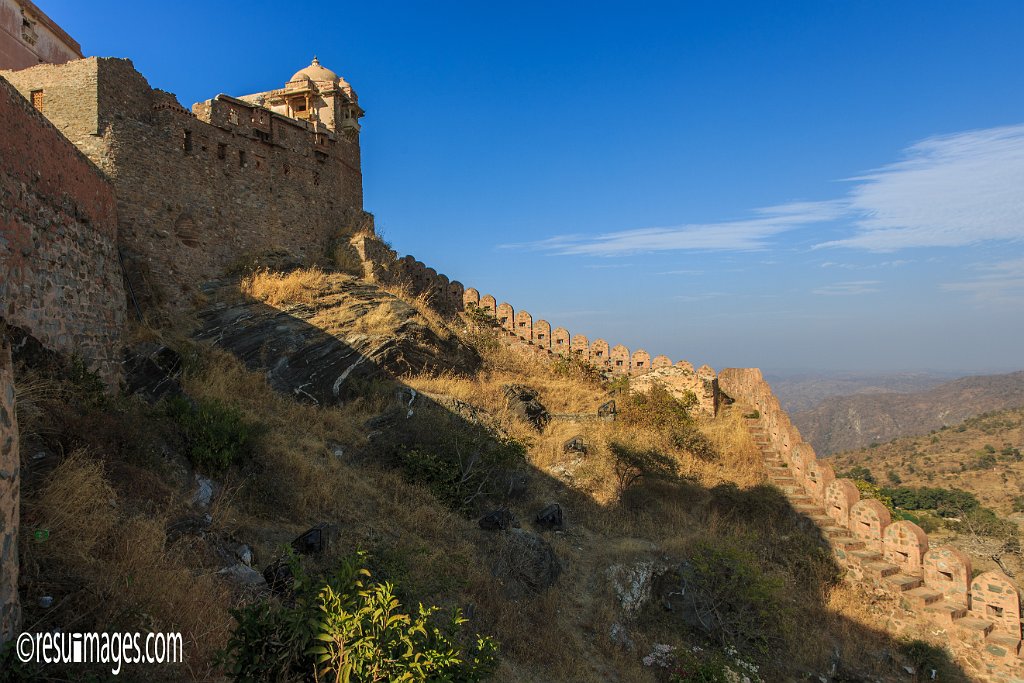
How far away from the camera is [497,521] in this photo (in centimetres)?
873

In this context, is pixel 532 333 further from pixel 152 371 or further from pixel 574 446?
pixel 152 371

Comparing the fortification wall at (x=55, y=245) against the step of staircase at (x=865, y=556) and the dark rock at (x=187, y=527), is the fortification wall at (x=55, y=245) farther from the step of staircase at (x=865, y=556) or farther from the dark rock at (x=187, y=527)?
the step of staircase at (x=865, y=556)

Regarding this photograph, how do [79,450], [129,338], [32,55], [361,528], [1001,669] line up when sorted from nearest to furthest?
[79,450] < [361,528] < [1001,669] < [129,338] < [32,55]

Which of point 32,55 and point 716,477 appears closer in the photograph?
point 716,477

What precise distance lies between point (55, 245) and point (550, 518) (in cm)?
774

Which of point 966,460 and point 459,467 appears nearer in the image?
point 459,467

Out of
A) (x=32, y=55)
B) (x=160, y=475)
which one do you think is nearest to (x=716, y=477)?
(x=160, y=475)

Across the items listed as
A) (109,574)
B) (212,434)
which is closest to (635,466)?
(212,434)

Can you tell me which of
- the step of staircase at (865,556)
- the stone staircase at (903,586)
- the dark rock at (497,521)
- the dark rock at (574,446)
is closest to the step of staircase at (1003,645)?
the stone staircase at (903,586)

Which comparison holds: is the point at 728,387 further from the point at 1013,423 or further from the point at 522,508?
the point at 1013,423

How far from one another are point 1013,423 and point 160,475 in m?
50.4

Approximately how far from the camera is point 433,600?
6.36 m

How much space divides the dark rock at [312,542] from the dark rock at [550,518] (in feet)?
13.2

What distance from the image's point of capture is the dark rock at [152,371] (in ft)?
30.3
